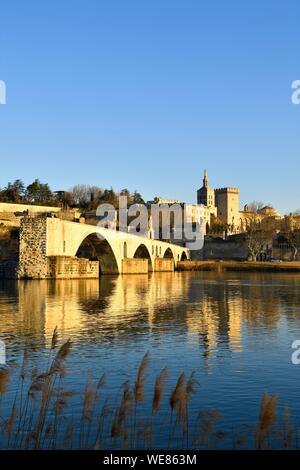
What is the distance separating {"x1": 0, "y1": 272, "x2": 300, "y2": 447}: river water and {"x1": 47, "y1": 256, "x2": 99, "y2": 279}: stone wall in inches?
832

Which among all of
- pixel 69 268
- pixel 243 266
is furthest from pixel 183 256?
pixel 69 268

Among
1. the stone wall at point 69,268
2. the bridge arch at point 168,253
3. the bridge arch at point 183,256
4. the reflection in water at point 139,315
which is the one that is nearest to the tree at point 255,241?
the bridge arch at point 168,253

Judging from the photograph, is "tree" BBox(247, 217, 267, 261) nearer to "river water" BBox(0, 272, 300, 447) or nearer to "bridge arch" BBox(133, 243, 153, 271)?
"bridge arch" BBox(133, 243, 153, 271)

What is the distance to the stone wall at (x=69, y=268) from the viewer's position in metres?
58.8

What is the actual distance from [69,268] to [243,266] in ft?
159

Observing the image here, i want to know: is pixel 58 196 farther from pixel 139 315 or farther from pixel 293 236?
pixel 139 315

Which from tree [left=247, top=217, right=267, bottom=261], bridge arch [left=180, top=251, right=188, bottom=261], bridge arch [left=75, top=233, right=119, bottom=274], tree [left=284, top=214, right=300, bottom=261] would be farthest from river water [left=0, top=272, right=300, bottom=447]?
bridge arch [left=180, top=251, right=188, bottom=261]

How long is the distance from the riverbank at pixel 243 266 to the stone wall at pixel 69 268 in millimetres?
43321

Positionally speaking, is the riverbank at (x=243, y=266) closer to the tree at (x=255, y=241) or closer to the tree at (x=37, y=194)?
the tree at (x=255, y=241)

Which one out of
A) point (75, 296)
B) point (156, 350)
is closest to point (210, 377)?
point (156, 350)

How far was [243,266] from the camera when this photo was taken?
101m

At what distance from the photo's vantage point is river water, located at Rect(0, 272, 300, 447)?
43.4 feet
